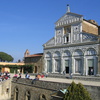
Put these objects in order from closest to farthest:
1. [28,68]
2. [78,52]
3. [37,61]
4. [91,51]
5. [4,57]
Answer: [91,51] < [78,52] < [37,61] < [28,68] < [4,57]

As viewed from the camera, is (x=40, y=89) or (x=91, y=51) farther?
(x=91, y=51)

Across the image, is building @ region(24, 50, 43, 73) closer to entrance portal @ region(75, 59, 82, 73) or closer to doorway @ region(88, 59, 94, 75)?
entrance portal @ region(75, 59, 82, 73)

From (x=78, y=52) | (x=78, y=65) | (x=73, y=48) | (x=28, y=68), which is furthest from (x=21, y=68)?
(x=78, y=52)

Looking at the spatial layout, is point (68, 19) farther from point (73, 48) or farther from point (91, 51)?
point (91, 51)

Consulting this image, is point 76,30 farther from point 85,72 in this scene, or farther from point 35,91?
point 35,91

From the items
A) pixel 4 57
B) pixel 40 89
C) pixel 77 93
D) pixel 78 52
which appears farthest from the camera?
pixel 4 57

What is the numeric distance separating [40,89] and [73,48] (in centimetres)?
1440

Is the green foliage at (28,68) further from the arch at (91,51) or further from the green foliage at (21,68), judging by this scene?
the arch at (91,51)

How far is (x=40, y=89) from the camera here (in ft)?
61.4

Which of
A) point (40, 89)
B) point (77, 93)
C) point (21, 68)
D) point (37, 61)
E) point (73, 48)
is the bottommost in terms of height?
point (40, 89)

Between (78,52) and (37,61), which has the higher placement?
(78,52)

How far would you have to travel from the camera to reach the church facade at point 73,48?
2864 centimetres

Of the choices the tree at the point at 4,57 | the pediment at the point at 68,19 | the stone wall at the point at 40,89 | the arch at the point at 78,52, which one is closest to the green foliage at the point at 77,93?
the stone wall at the point at 40,89

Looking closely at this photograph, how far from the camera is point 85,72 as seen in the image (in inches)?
1151
